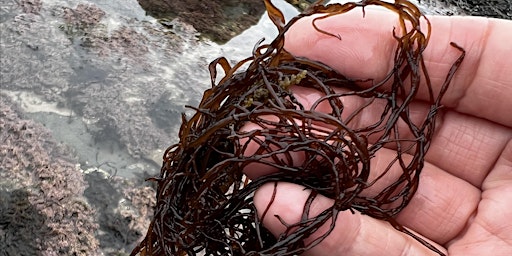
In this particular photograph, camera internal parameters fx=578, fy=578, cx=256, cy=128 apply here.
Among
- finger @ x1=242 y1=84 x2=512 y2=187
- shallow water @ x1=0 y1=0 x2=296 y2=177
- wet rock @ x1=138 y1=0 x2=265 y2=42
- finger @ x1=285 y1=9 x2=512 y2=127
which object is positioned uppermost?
finger @ x1=285 y1=9 x2=512 y2=127

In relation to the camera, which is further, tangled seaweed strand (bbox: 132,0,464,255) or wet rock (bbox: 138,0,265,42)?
wet rock (bbox: 138,0,265,42)

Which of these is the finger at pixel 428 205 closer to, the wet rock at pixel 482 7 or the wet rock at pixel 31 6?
the wet rock at pixel 31 6

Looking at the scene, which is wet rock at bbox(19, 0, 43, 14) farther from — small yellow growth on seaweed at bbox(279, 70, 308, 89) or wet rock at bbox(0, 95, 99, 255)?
small yellow growth on seaweed at bbox(279, 70, 308, 89)

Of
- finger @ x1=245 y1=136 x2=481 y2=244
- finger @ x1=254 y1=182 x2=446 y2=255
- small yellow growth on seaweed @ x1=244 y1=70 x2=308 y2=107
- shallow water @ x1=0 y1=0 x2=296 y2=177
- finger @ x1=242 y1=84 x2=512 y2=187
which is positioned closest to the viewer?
finger @ x1=254 y1=182 x2=446 y2=255

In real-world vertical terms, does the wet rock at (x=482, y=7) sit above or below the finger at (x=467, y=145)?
below

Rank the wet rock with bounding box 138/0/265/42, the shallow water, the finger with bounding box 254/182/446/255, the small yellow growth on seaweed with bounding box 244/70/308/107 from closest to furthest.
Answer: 1. the finger with bounding box 254/182/446/255
2. the small yellow growth on seaweed with bounding box 244/70/308/107
3. the shallow water
4. the wet rock with bounding box 138/0/265/42

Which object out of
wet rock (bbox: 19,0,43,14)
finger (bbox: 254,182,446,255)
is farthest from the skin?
wet rock (bbox: 19,0,43,14)

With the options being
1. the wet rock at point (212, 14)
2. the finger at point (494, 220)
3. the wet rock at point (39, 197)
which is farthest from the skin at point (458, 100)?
the wet rock at point (212, 14)
